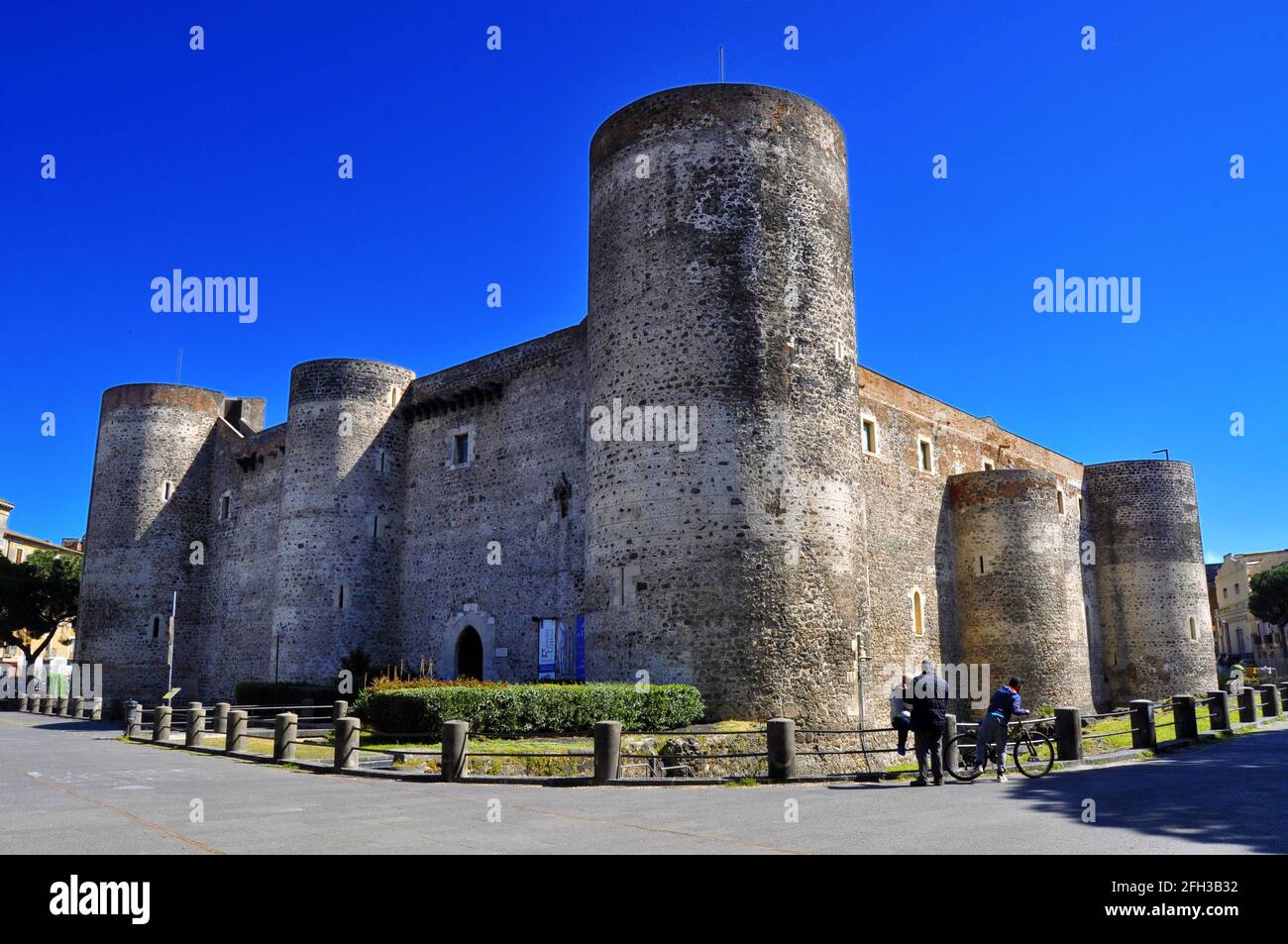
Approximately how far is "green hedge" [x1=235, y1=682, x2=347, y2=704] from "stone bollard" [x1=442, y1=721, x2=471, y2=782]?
1396 cm

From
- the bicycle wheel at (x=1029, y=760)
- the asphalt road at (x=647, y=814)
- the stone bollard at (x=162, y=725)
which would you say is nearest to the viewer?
the asphalt road at (x=647, y=814)

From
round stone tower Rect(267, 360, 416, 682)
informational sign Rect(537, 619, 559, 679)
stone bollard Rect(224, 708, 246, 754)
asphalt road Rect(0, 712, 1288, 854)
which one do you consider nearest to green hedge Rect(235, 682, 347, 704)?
round stone tower Rect(267, 360, 416, 682)

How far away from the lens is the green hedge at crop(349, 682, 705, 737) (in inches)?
674

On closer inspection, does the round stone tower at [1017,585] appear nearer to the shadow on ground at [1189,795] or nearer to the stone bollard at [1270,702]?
the stone bollard at [1270,702]

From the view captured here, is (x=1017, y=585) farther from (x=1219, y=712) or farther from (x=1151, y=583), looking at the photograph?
(x=1151, y=583)

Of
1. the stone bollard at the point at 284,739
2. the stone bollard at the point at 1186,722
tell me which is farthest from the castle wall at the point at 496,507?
the stone bollard at the point at 1186,722

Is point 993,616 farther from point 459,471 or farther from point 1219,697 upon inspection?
point 459,471

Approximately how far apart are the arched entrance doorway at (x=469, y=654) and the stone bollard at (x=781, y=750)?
15288 mm

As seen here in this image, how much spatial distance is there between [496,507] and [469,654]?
14.5 feet

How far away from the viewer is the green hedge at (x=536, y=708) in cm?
1711

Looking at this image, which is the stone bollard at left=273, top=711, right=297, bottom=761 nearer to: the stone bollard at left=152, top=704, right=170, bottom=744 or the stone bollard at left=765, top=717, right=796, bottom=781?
the stone bollard at left=152, top=704, right=170, bottom=744

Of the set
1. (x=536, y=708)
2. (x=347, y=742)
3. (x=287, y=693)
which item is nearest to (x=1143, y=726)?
(x=536, y=708)

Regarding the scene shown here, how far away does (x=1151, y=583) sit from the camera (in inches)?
1519

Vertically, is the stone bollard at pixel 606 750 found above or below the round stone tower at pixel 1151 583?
below
